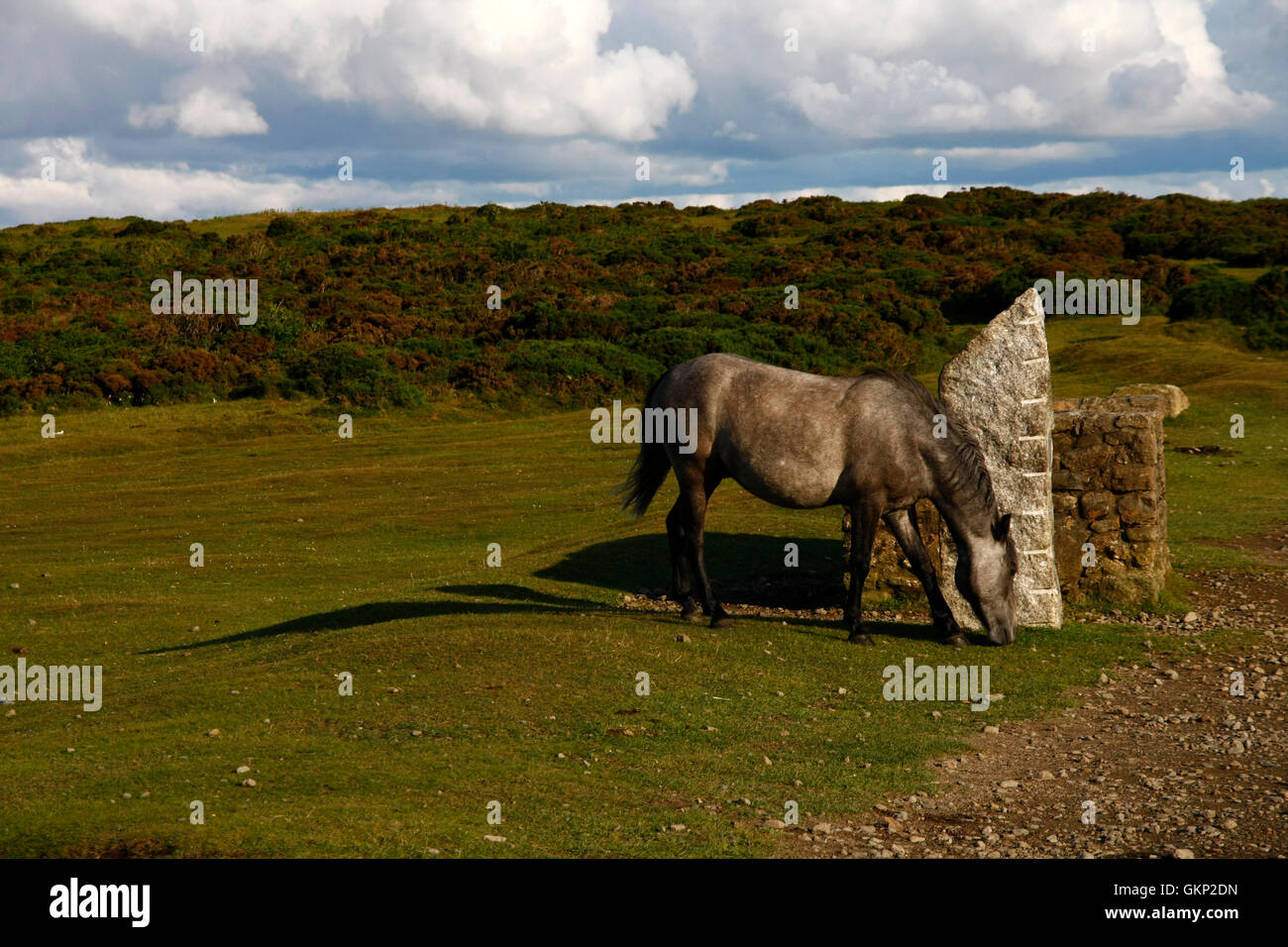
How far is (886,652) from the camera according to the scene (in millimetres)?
15094

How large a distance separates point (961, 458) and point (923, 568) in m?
1.48

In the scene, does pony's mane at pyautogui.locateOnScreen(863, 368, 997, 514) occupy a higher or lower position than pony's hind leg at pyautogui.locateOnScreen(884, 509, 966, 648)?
higher

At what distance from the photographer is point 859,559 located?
15.0 meters

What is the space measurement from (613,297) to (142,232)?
38775 millimetres

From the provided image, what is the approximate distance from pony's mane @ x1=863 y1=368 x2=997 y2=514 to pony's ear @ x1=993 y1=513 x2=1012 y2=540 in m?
0.17

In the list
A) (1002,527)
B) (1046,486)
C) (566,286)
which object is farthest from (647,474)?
(566,286)

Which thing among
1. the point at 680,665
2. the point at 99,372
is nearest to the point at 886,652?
the point at 680,665

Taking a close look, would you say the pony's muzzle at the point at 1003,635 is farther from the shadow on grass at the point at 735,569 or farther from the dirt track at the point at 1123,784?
the shadow on grass at the point at 735,569

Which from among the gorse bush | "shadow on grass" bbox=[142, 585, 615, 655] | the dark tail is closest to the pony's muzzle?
the dark tail

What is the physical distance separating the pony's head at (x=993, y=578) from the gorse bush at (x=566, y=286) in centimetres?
3481

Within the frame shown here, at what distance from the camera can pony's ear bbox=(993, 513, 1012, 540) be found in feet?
49.1

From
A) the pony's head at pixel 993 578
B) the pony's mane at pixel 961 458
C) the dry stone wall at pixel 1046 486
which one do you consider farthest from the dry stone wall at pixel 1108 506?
the pony's mane at pixel 961 458

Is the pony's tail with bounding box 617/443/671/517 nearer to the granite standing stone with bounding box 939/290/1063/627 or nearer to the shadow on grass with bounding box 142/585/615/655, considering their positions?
the shadow on grass with bounding box 142/585/615/655

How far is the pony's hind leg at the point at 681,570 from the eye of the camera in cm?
1577
